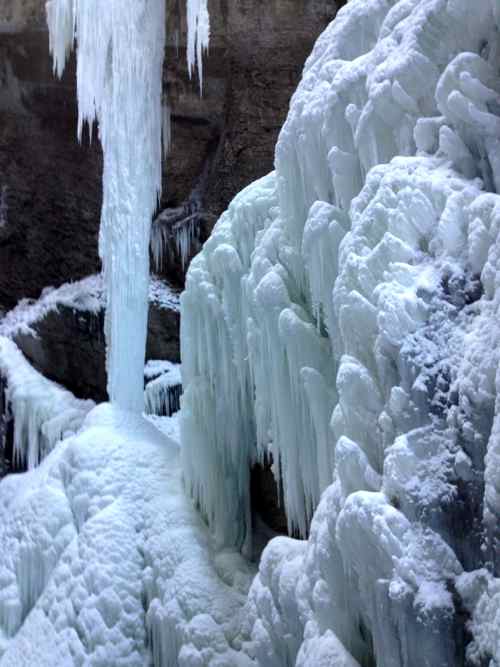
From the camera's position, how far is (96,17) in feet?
23.3

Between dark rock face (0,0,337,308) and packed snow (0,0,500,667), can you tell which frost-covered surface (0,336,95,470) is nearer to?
packed snow (0,0,500,667)

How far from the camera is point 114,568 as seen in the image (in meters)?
5.33

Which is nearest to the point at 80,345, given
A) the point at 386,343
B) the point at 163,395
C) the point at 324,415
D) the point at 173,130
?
the point at 163,395

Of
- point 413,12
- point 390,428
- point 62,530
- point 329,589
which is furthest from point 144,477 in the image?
point 413,12

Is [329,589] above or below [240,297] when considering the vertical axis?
below

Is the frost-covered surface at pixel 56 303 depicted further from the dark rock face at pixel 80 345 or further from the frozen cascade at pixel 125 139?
the frozen cascade at pixel 125 139

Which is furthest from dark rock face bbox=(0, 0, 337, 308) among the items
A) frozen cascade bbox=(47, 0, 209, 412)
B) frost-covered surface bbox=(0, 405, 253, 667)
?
frost-covered surface bbox=(0, 405, 253, 667)

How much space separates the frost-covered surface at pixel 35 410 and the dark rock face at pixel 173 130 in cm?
133

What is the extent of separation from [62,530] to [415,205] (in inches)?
138

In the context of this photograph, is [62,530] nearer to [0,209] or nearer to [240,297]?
[240,297]

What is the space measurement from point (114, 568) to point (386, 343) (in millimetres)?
2910

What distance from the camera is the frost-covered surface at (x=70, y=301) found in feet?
29.2

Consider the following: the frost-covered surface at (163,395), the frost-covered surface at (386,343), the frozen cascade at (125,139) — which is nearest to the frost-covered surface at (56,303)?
the frost-covered surface at (163,395)

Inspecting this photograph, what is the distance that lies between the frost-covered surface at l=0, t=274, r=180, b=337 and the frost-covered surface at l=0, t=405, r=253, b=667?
2.84 metres
